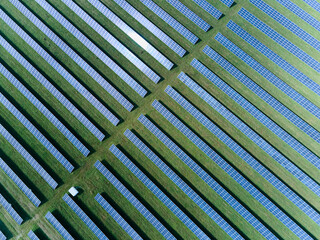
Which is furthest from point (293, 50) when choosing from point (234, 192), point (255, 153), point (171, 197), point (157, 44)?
point (171, 197)

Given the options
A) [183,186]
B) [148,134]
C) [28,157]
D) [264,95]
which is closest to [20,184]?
[28,157]

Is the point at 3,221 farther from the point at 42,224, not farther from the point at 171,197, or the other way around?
the point at 171,197

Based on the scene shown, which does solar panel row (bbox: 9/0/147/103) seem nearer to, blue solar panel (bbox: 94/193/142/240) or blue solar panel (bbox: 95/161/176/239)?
blue solar panel (bbox: 95/161/176/239)

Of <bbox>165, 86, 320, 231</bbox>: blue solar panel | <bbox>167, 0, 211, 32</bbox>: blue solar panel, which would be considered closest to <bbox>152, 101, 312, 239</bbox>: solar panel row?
<bbox>165, 86, 320, 231</bbox>: blue solar panel

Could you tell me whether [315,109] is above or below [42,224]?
below

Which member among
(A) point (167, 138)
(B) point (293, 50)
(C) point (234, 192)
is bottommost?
(C) point (234, 192)

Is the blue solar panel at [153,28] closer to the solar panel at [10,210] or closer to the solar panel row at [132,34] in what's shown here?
the solar panel row at [132,34]

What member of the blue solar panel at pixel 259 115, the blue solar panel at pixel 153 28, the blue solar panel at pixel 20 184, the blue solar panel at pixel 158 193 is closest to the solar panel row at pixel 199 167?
the blue solar panel at pixel 158 193

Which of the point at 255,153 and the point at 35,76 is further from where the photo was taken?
the point at 35,76
